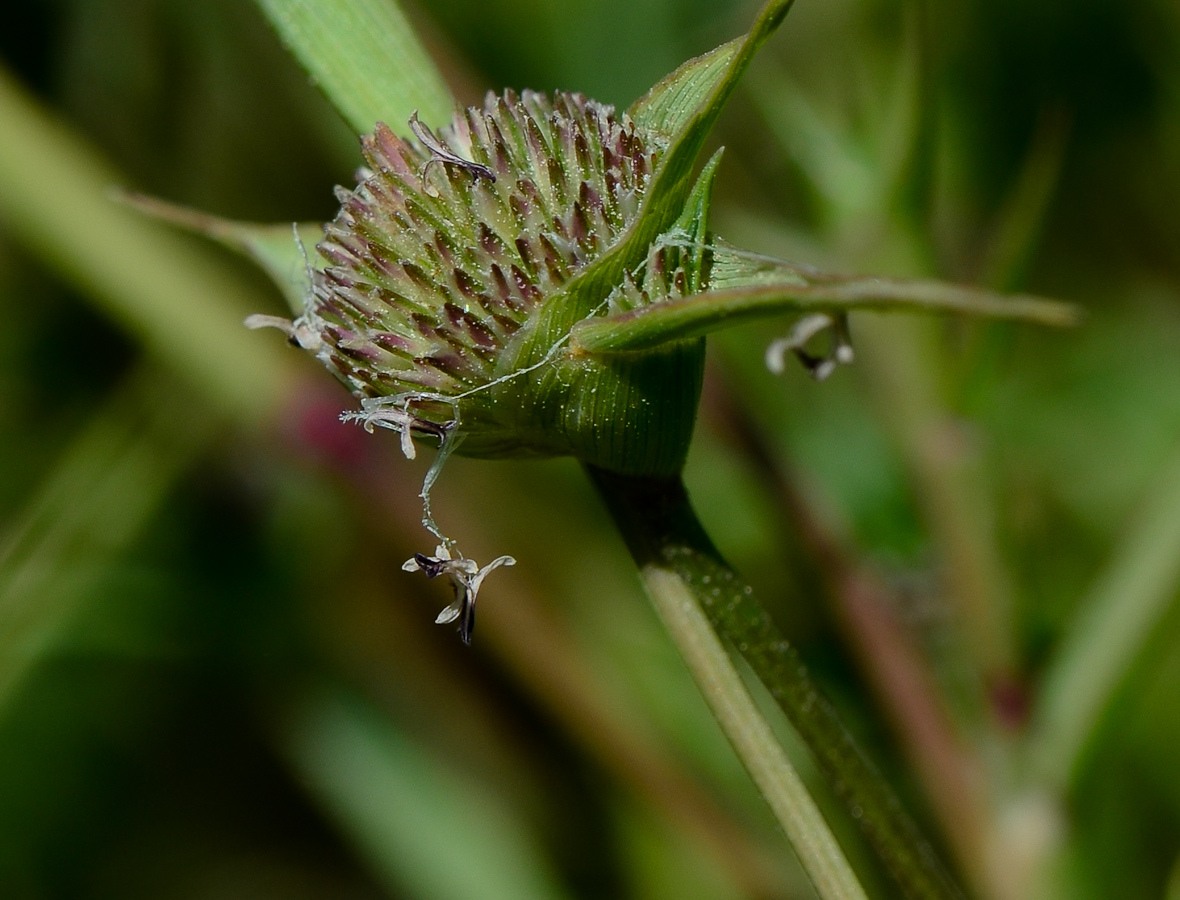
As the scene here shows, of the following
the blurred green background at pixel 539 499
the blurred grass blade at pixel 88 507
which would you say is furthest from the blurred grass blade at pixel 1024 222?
the blurred grass blade at pixel 88 507

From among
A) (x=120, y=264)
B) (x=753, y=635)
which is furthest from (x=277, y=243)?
(x=120, y=264)

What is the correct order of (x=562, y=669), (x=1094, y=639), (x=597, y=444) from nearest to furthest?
(x=597, y=444) < (x=1094, y=639) < (x=562, y=669)

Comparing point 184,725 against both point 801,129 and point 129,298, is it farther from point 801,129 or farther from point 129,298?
point 801,129

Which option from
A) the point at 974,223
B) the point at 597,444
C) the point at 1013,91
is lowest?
the point at 597,444

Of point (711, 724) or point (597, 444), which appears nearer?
point (597, 444)

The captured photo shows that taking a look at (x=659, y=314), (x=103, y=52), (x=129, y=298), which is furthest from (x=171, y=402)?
(x=659, y=314)

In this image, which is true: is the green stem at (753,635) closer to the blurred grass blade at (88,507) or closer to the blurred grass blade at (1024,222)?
the blurred grass blade at (1024,222)

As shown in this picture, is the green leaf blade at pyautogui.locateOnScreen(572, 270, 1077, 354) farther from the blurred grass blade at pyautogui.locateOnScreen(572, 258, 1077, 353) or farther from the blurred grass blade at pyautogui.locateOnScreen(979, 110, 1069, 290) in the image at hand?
the blurred grass blade at pyautogui.locateOnScreen(979, 110, 1069, 290)
